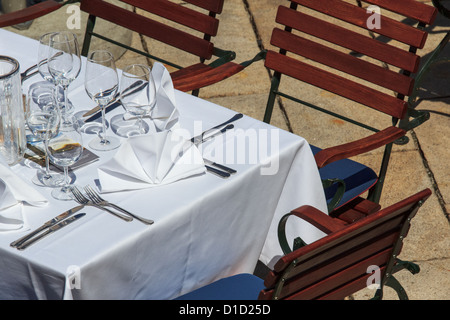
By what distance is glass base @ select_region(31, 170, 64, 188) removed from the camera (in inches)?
88.4

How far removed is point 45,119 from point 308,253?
3.42 ft

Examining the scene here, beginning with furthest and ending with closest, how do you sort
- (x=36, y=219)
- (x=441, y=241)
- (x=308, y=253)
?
1. (x=441, y=241)
2. (x=36, y=219)
3. (x=308, y=253)

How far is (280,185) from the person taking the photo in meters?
2.57

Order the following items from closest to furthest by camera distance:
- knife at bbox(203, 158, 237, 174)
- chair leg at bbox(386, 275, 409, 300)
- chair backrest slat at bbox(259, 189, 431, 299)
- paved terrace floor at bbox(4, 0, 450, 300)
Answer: chair backrest slat at bbox(259, 189, 431, 299) < knife at bbox(203, 158, 237, 174) < chair leg at bbox(386, 275, 409, 300) < paved terrace floor at bbox(4, 0, 450, 300)

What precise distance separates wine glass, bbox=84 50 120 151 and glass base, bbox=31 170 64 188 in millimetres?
195

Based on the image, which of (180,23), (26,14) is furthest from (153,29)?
(26,14)

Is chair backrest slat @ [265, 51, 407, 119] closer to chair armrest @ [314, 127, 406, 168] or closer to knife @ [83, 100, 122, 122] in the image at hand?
chair armrest @ [314, 127, 406, 168]

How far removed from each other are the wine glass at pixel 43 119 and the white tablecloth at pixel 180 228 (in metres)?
0.05

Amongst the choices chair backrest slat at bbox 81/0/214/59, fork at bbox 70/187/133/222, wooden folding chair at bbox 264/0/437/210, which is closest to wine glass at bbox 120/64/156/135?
fork at bbox 70/187/133/222

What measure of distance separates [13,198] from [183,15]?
158 cm

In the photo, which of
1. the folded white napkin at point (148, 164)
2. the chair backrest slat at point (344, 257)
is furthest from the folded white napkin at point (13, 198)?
the chair backrest slat at point (344, 257)

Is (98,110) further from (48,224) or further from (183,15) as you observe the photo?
(183,15)

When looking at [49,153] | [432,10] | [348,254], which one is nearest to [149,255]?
[49,153]
